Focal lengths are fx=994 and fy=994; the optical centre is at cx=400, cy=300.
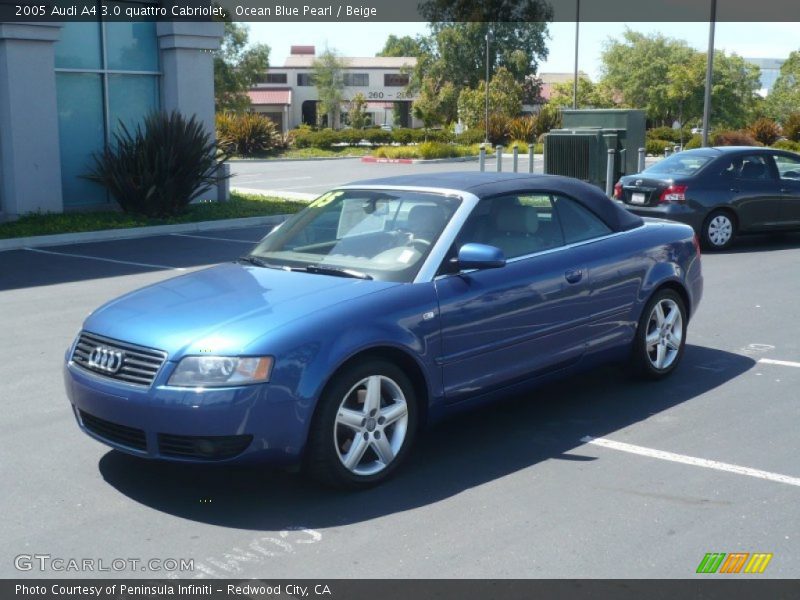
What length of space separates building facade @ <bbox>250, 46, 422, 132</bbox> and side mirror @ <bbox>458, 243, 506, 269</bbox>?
86746mm

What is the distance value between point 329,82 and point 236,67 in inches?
950

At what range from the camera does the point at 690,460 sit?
224 inches

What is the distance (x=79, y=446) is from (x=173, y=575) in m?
2.00

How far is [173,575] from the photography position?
4289mm

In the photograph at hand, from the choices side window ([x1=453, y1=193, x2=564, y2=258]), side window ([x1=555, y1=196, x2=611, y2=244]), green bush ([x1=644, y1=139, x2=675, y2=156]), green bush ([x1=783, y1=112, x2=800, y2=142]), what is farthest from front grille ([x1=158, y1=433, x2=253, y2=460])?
green bush ([x1=783, y1=112, x2=800, y2=142])

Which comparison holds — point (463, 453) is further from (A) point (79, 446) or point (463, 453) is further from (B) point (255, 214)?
(B) point (255, 214)

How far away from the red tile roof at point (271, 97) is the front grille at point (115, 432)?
84.0 m

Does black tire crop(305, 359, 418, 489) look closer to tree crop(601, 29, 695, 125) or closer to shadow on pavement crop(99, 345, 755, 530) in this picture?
→ shadow on pavement crop(99, 345, 755, 530)

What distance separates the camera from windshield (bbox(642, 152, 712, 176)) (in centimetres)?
1459

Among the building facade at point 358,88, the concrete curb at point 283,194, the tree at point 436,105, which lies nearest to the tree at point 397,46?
the building facade at point 358,88

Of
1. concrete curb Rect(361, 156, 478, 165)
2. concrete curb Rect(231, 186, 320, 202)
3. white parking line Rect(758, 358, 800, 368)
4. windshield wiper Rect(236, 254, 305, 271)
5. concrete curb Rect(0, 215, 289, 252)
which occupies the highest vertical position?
windshield wiper Rect(236, 254, 305, 271)

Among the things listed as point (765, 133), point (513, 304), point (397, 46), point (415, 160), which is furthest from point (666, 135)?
point (397, 46)

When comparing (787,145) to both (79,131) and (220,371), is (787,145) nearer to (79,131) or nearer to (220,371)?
(79,131)

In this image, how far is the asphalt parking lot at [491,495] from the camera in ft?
14.6
